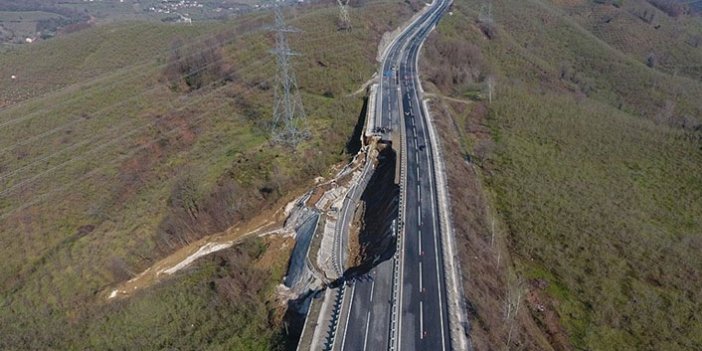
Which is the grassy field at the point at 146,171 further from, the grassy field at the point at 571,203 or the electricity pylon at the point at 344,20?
the grassy field at the point at 571,203

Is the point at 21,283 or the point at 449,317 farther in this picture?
the point at 21,283

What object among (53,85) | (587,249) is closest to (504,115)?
(587,249)

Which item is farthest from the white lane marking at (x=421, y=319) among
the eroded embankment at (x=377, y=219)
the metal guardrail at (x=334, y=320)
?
the eroded embankment at (x=377, y=219)

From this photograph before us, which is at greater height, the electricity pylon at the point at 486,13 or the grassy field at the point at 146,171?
the electricity pylon at the point at 486,13

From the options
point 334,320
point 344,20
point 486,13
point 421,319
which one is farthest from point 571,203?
point 486,13

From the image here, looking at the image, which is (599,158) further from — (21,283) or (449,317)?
(21,283)

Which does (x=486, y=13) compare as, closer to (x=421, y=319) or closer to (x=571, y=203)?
(x=571, y=203)

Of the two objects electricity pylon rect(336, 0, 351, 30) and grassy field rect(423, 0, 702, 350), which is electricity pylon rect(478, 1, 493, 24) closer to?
grassy field rect(423, 0, 702, 350)
